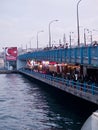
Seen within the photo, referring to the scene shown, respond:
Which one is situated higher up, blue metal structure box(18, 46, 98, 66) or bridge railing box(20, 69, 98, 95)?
blue metal structure box(18, 46, 98, 66)

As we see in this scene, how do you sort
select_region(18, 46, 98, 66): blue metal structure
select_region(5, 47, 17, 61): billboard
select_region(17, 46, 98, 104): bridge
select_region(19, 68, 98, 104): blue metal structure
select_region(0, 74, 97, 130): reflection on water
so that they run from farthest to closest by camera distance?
select_region(5, 47, 17, 61): billboard < select_region(18, 46, 98, 66): blue metal structure < select_region(17, 46, 98, 104): bridge < select_region(19, 68, 98, 104): blue metal structure < select_region(0, 74, 97, 130): reflection on water

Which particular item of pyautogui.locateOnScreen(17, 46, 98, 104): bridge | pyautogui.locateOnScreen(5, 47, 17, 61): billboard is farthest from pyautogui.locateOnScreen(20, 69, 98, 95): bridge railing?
pyautogui.locateOnScreen(5, 47, 17, 61): billboard

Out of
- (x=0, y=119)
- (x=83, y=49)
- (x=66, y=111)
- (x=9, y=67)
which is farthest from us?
(x=9, y=67)

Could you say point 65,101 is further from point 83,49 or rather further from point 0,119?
point 0,119

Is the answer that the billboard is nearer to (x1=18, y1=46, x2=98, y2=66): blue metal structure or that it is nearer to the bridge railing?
(x1=18, y1=46, x2=98, y2=66): blue metal structure

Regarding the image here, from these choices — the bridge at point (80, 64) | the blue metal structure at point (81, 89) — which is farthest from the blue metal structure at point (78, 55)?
the blue metal structure at point (81, 89)

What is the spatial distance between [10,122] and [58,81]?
63.6 ft

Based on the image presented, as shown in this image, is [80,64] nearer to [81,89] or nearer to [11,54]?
[81,89]

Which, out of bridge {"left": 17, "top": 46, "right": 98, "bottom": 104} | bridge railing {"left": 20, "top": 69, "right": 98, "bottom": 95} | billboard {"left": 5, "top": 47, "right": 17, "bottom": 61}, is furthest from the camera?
billboard {"left": 5, "top": 47, "right": 17, "bottom": 61}

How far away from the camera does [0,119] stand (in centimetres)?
2920

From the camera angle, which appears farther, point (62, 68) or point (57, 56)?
point (62, 68)

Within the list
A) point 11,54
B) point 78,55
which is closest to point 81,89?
point 78,55

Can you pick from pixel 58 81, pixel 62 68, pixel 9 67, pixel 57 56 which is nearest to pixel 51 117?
pixel 58 81

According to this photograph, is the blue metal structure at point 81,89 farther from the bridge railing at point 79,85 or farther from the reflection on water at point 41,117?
the reflection on water at point 41,117
